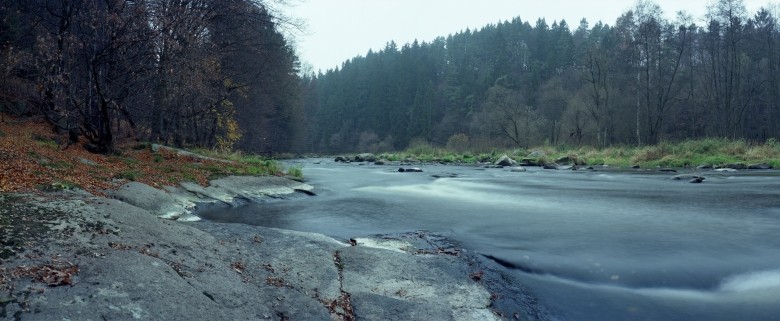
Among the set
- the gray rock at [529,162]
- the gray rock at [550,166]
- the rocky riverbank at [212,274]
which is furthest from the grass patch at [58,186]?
the gray rock at [529,162]

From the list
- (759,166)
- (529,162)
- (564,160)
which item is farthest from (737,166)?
(529,162)

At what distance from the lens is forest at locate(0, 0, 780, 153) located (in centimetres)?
1339

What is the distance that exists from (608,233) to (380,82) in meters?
101

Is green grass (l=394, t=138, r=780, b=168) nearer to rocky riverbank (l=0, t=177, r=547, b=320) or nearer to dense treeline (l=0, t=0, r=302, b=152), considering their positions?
dense treeline (l=0, t=0, r=302, b=152)

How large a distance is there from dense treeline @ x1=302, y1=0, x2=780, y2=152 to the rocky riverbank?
3781 centimetres

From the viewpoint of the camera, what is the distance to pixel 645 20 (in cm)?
3612

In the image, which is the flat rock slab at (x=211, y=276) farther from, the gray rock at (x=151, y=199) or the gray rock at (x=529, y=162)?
the gray rock at (x=529, y=162)

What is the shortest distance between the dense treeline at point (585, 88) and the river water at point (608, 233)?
2757 cm

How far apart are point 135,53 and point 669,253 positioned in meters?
14.3

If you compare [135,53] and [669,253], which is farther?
[135,53]

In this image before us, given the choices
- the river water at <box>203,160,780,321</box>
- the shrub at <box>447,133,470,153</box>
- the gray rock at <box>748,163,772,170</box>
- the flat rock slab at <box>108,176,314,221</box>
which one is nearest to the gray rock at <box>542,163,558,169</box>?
the gray rock at <box>748,163,772,170</box>

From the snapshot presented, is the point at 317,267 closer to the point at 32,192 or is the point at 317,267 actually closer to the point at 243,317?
the point at 243,317

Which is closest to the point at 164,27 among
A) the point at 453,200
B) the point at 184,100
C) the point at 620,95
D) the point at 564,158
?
the point at 184,100

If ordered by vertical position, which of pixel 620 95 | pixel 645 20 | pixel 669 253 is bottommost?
pixel 669 253
